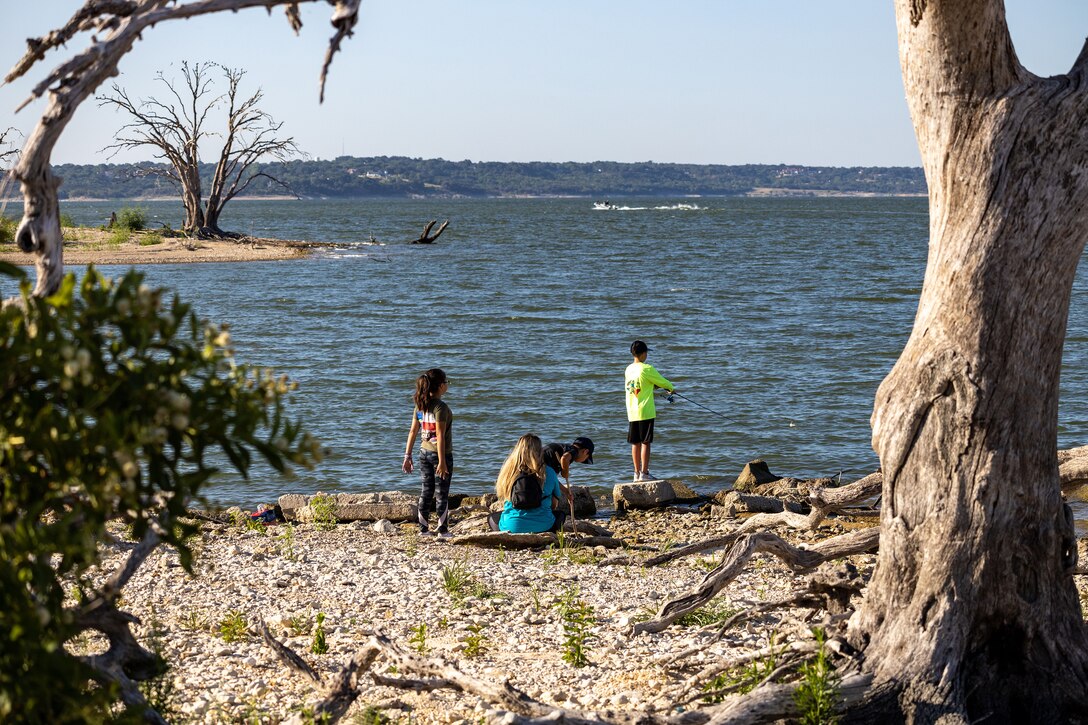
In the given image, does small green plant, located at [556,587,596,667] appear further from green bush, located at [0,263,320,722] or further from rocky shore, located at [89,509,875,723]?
green bush, located at [0,263,320,722]

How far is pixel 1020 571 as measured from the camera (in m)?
5.44

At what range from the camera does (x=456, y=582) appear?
881 cm

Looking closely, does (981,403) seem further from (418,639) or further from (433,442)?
(433,442)

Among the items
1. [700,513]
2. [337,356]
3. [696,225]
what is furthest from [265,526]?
[696,225]

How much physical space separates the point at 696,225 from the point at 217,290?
7729cm

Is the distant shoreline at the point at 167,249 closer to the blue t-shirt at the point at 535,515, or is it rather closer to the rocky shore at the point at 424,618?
the blue t-shirt at the point at 535,515

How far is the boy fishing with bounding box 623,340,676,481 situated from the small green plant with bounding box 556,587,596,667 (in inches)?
243

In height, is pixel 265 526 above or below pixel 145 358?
below

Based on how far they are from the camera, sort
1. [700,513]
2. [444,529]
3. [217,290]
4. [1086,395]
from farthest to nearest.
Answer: [217,290], [1086,395], [700,513], [444,529]

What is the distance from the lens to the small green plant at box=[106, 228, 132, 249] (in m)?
54.7

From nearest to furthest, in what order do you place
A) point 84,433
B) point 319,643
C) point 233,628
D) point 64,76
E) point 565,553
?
point 84,433 → point 64,76 → point 319,643 → point 233,628 → point 565,553

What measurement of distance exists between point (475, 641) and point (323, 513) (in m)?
5.53

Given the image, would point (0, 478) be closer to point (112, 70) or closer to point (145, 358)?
point (145, 358)

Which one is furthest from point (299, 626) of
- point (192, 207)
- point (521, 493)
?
point (192, 207)
